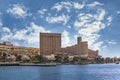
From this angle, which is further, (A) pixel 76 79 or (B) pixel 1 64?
(B) pixel 1 64

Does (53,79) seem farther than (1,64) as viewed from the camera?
No

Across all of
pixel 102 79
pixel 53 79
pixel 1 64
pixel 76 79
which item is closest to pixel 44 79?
pixel 53 79

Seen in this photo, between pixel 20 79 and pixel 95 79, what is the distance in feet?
55.6

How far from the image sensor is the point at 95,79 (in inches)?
3152

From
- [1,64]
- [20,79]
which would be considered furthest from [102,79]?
[1,64]

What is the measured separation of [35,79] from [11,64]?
105m

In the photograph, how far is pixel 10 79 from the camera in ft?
257

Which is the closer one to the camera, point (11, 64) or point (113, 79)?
point (113, 79)

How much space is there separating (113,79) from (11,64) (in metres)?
108

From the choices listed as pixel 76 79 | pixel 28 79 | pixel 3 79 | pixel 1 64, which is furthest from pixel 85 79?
pixel 1 64

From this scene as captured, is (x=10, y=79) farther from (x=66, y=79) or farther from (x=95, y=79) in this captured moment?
(x=95, y=79)

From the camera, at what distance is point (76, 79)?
7950 centimetres

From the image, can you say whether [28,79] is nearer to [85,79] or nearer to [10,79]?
[10,79]

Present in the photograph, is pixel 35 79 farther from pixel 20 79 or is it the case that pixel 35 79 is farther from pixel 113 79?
pixel 113 79
